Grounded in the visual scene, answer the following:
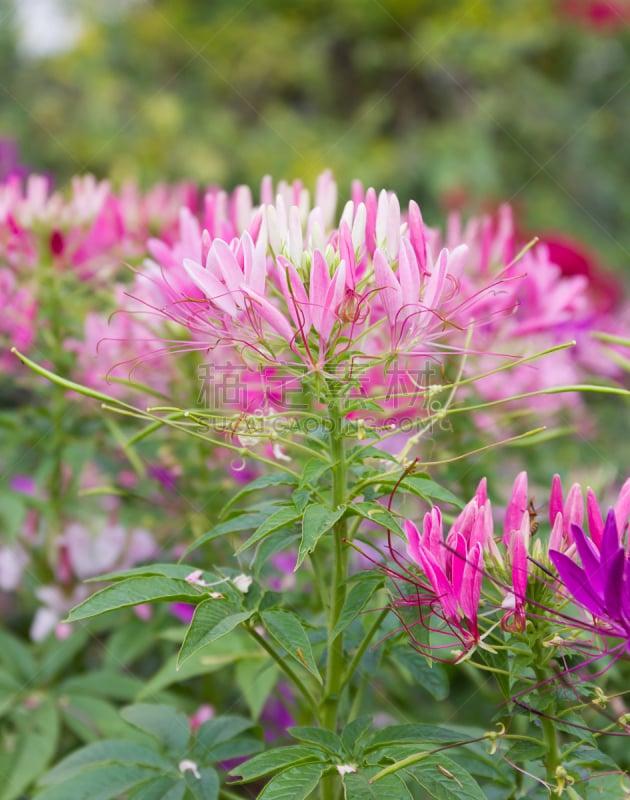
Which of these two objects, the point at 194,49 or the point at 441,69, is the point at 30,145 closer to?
the point at 194,49

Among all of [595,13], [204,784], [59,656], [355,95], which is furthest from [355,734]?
[595,13]

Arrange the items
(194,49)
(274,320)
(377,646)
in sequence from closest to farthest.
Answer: (274,320) < (377,646) < (194,49)

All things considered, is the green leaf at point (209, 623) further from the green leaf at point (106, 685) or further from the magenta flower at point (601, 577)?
the green leaf at point (106, 685)

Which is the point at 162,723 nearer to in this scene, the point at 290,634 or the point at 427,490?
the point at 290,634

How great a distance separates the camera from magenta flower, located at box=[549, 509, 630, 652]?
1.69ft

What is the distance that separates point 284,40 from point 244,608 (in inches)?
143

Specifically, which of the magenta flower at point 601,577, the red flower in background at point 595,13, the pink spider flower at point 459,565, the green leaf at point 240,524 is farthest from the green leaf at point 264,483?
the red flower in background at point 595,13

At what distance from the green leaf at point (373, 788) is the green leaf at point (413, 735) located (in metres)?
0.04

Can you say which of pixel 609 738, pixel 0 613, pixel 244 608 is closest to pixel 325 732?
pixel 244 608

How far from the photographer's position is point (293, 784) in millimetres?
549

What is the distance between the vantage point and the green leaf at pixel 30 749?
3.04 ft

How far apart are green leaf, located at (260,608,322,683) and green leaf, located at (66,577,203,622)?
0.05 meters

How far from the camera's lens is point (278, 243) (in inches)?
25.9

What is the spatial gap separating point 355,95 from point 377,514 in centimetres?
372
